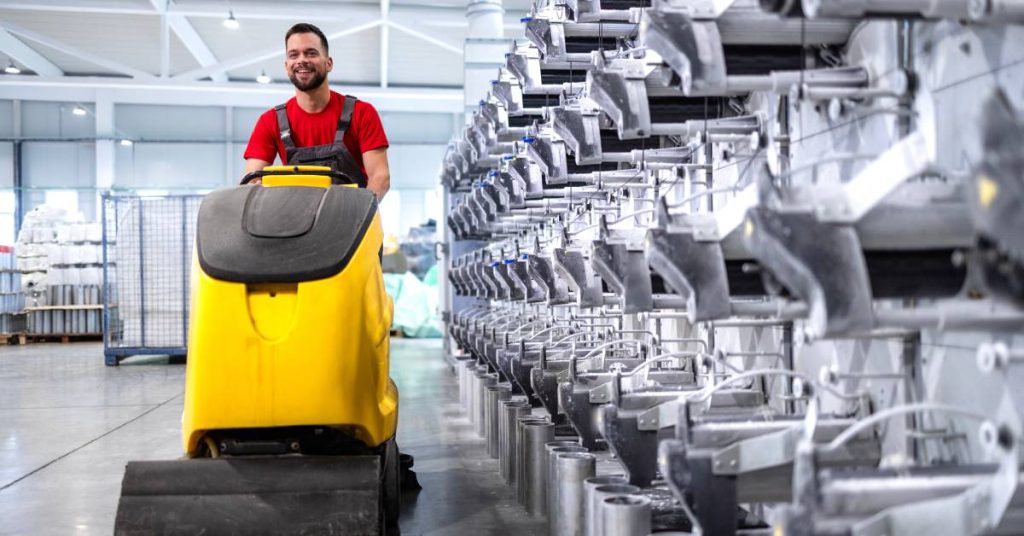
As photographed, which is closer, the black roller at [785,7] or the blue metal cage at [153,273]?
the black roller at [785,7]

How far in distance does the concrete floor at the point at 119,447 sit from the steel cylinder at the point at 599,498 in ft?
2.66

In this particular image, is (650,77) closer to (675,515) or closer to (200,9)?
(675,515)

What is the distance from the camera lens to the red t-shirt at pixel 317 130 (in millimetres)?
3938

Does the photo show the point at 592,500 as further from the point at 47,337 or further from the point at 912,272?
the point at 47,337

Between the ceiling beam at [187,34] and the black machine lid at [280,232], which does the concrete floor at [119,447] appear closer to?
the black machine lid at [280,232]

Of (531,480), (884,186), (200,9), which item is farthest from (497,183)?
(200,9)

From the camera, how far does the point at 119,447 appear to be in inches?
235

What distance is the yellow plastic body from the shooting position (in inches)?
114

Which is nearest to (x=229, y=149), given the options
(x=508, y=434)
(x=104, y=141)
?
(x=104, y=141)

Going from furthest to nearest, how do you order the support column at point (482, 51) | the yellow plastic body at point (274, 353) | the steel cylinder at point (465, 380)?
the support column at point (482, 51), the steel cylinder at point (465, 380), the yellow plastic body at point (274, 353)

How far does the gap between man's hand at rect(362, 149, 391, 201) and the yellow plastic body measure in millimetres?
850

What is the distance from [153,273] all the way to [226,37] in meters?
7.15

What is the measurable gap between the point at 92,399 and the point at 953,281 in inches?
313

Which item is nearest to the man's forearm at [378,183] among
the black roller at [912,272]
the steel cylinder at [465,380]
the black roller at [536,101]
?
the black roller at [536,101]
